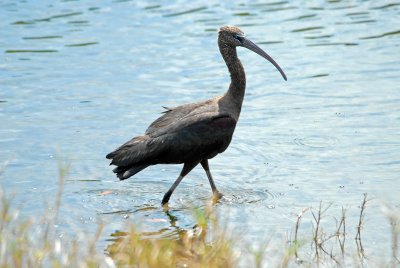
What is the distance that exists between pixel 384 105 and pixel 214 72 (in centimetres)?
304

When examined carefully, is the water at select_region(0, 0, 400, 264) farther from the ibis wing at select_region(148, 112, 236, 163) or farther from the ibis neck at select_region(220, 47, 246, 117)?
the ibis neck at select_region(220, 47, 246, 117)

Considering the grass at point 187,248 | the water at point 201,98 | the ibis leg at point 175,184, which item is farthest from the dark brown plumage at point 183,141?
the grass at point 187,248

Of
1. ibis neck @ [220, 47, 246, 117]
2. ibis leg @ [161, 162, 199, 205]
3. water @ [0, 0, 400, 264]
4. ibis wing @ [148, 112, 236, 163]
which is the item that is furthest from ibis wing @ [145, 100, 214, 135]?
water @ [0, 0, 400, 264]

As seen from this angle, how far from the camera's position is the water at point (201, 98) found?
909 centimetres

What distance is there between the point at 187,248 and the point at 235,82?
12.8ft

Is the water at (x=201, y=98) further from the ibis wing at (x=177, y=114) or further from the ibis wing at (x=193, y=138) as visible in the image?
the ibis wing at (x=177, y=114)

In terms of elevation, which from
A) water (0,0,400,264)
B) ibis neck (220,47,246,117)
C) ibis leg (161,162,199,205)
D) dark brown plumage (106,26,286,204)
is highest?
ibis neck (220,47,246,117)

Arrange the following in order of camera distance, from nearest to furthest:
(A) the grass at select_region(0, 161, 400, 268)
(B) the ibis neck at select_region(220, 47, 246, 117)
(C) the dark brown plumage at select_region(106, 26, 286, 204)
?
(A) the grass at select_region(0, 161, 400, 268)
(C) the dark brown plumage at select_region(106, 26, 286, 204)
(B) the ibis neck at select_region(220, 47, 246, 117)

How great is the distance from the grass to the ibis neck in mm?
1312

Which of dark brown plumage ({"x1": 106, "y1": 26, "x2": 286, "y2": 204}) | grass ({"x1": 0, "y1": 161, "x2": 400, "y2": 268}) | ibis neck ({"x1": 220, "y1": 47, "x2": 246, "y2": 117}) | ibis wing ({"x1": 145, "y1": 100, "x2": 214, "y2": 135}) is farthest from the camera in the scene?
ibis neck ({"x1": 220, "y1": 47, "x2": 246, "y2": 117})

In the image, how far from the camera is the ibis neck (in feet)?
30.1

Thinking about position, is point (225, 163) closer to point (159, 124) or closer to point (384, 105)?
point (159, 124)

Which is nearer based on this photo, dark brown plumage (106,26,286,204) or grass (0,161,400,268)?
grass (0,161,400,268)

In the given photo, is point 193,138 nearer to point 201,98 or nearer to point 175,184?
point 175,184
